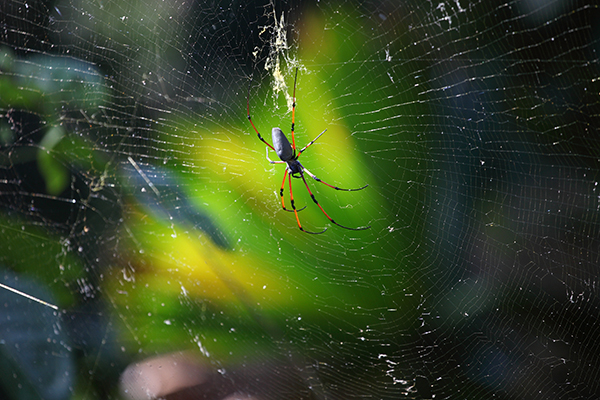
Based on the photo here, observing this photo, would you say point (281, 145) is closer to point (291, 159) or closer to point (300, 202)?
point (291, 159)

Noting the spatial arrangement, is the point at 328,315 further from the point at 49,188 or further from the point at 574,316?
the point at 49,188

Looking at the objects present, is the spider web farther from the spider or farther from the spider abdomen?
the spider abdomen

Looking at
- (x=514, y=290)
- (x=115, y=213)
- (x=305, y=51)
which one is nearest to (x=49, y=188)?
(x=115, y=213)

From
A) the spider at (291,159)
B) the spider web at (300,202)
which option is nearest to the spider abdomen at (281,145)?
the spider at (291,159)

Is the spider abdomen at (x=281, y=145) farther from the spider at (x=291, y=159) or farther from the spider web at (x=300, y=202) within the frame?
the spider web at (x=300, y=202)

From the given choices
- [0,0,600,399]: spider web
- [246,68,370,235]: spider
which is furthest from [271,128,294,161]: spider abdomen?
[0,0,600,399]: spider web

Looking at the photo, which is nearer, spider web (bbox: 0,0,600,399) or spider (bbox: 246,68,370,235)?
spider web (bbox: 0,0,600,399)

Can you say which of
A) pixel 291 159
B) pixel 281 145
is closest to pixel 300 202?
pixel 291 159
